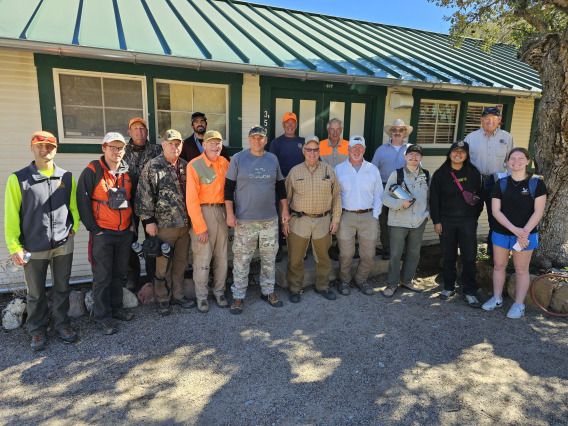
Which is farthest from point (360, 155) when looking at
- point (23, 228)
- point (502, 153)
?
point (23, 228)

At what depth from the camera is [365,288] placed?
4949 millimetres

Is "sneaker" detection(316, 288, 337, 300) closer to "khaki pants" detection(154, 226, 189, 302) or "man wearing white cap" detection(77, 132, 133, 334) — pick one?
"khaki pants" detection(154, 226, 189, 302)

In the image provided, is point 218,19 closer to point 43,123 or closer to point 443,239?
point 43,123

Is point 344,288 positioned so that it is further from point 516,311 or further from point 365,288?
point 516,311

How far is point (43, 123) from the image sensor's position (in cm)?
461

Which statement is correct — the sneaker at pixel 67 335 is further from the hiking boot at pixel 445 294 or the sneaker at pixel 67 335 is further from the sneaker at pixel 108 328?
the hiking boot at pixel 445 294

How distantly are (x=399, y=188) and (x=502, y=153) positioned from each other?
1.53m

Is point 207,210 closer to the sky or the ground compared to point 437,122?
closer to the ground

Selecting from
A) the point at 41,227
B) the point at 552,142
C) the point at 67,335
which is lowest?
the point at 67,335

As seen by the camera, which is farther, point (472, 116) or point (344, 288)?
point (472, 116)

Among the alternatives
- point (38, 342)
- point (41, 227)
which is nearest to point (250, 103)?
point (41, 227)

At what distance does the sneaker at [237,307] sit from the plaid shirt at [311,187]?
1.28 meters

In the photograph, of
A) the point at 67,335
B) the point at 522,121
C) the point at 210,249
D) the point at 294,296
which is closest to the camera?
the point at 67,335

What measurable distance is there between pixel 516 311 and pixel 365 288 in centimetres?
175
